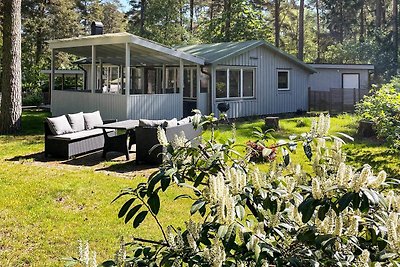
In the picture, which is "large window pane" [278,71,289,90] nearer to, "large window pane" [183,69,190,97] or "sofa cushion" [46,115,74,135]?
"large window pane" [183,69,190,97]

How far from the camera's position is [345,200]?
152 centimetres

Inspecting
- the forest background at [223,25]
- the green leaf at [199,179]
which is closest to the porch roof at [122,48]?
the forest background at [223,25]

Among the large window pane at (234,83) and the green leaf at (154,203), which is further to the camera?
the large window pane at (234,83)

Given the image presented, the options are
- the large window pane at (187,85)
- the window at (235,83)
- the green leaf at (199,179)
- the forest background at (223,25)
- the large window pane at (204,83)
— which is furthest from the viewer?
the forest background at (223,25)

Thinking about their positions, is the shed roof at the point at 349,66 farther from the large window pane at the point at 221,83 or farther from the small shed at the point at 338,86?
the large window pane at the point at 221,83

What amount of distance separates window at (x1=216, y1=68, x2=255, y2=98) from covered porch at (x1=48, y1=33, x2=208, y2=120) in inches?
25.9

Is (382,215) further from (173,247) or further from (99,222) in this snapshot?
(99,222)

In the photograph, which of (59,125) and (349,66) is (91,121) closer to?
(59,125)

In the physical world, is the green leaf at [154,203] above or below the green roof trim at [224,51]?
below

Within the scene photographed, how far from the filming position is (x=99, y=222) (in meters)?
5.24

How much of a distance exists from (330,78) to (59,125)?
16103 mm

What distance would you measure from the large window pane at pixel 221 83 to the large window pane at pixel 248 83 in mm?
1088

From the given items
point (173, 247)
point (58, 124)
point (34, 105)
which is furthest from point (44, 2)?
point (173, 247)

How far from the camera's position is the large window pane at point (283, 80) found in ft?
61.2
